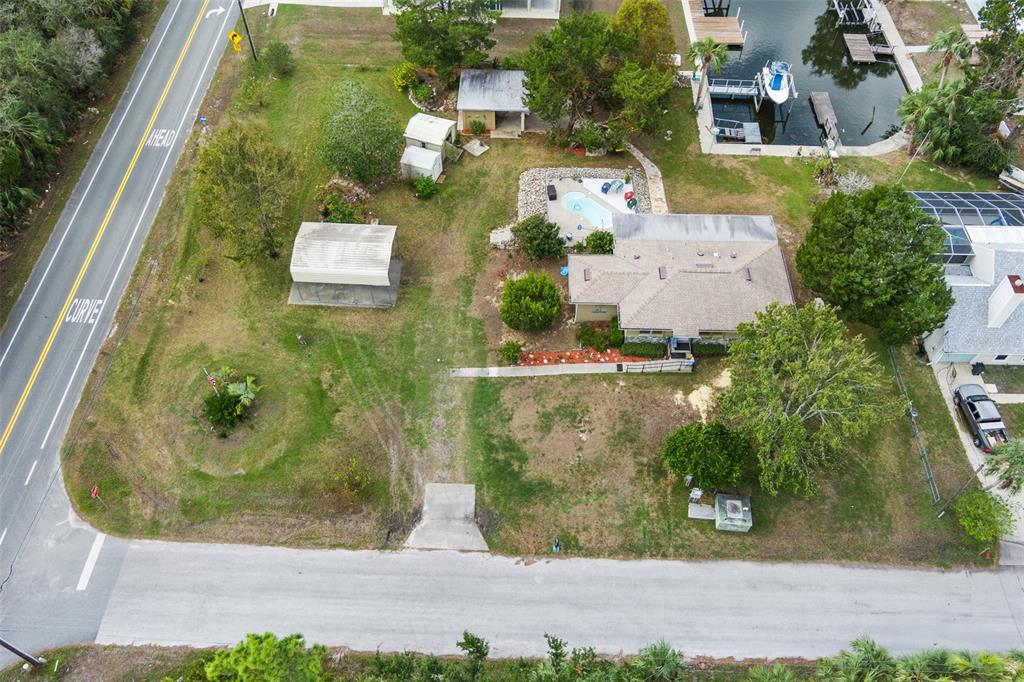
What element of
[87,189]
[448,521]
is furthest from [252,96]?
[448,521]

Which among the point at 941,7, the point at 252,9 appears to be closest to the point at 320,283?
the point at 252,9

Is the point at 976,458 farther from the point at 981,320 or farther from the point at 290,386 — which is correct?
the point at 290,386

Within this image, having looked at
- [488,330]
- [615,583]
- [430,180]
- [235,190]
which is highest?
[235,190]

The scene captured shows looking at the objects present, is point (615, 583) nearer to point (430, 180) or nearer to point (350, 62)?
point (430, 180)

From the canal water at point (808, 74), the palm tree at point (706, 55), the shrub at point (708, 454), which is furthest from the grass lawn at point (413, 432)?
the canal water at point (808, 74)

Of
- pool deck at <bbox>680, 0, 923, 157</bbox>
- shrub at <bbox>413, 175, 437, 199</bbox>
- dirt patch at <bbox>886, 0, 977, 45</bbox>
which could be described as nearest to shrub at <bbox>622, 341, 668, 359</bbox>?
shrub at <bbox>413, 175, 437, 199</bbox>

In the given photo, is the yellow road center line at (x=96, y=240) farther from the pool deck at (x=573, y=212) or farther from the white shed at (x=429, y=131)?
the pool deck at (x=573, y=212)

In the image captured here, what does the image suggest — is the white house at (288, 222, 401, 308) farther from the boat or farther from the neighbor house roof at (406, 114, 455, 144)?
the boat

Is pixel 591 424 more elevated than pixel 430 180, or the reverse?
pixel 430 180
